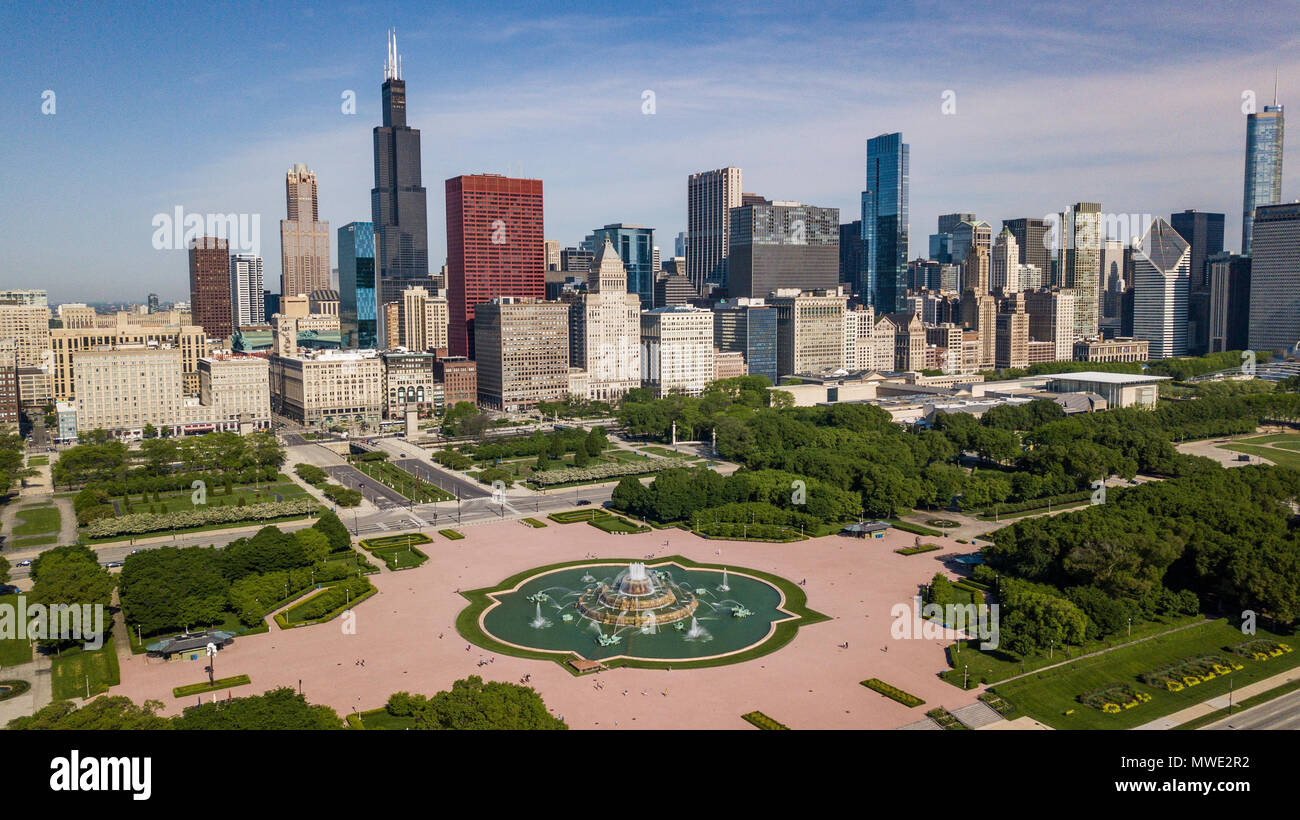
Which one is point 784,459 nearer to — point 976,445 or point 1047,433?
point 976,445

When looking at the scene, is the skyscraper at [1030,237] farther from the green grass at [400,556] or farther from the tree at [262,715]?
the tree at [262,715]

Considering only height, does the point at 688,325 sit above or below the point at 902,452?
above

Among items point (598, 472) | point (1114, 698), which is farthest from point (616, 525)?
point (1114, 698)

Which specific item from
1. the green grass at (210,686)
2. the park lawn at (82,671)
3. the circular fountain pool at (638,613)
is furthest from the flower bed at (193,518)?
the green grass at (210,686)

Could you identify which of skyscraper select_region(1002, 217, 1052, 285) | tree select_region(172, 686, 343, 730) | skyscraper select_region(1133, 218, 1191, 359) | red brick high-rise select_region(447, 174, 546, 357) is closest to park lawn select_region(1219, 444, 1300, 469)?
tree select_region(172, 686, 343, 730)

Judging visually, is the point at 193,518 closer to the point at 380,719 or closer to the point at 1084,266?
the point at 380,719
